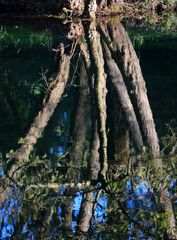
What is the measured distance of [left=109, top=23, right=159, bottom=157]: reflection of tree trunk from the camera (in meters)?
8.09

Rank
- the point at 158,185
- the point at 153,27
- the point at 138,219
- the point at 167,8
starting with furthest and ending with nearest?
1. the point at 167,8
2. the point at 153,27
3. the point at 158,185
4. the point at 138,219

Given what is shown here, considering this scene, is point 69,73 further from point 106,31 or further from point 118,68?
point 106,31

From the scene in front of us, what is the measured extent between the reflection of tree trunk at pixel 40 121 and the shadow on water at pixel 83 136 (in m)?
0.02

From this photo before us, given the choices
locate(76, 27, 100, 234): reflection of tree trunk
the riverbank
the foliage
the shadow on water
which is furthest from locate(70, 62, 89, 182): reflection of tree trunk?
the riverbank

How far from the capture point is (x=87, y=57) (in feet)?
35.2

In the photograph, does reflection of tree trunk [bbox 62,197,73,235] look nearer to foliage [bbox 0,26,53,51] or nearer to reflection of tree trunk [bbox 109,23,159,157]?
reflection of tree trunk [bbox 109,23,159,157]

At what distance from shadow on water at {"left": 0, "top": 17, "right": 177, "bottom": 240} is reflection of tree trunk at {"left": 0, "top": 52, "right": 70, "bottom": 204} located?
0.02 m

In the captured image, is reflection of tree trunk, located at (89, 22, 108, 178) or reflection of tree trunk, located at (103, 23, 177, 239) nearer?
reflection of tree trunk, located at (103, 23, 177, 239)

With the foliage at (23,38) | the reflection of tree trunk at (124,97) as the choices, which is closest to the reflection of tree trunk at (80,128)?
the reflection of tree trunk at (124,97)

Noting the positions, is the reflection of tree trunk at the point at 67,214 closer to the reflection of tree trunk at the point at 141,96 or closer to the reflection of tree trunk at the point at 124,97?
the reflection of tree trunk at the point at 141,96

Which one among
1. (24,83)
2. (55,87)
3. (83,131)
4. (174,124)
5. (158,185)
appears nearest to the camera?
(158,185)

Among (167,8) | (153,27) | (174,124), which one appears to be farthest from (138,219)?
(167,8)

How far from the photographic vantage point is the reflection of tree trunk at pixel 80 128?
6823 millimetres

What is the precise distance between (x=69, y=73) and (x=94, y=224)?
6.37 meters
